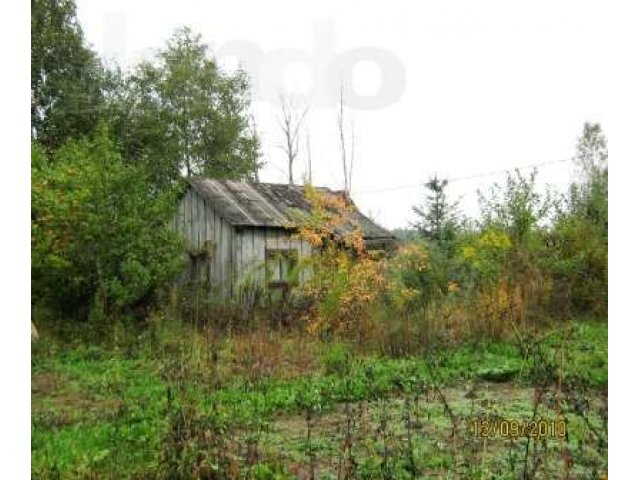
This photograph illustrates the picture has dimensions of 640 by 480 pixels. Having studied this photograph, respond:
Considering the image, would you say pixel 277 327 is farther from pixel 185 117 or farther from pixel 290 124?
pixel 185 117

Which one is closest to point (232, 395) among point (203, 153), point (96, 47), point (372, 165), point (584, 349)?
point (584, 349)

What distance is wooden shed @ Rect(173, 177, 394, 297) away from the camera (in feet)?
46.6

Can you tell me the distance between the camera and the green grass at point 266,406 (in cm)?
398

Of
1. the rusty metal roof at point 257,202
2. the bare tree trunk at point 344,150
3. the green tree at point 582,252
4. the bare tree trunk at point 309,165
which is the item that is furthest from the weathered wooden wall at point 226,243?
the green tree at point 582,252

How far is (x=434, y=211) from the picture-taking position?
1675 centimetres

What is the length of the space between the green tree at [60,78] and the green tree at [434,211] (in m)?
10.00

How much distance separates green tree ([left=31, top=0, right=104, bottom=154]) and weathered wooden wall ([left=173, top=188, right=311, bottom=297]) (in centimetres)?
481

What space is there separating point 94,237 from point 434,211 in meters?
9.06

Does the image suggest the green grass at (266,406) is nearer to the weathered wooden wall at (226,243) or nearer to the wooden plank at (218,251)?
the weathered wooden wall at (226,243)

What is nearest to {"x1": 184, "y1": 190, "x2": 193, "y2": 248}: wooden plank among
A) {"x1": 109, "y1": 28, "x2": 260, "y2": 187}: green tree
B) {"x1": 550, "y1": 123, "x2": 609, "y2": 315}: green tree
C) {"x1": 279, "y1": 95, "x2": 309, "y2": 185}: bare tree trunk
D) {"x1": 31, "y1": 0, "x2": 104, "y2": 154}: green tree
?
{"x1": 109, "y1": 28, "x2": 260, "y2": 187}: green tree

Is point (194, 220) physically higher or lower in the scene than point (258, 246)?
higher

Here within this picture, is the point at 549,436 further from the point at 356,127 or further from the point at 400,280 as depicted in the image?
the point at 356,127

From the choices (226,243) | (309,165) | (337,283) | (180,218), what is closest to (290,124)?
(309,165)

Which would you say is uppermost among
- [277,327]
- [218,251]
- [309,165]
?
[309,165]
